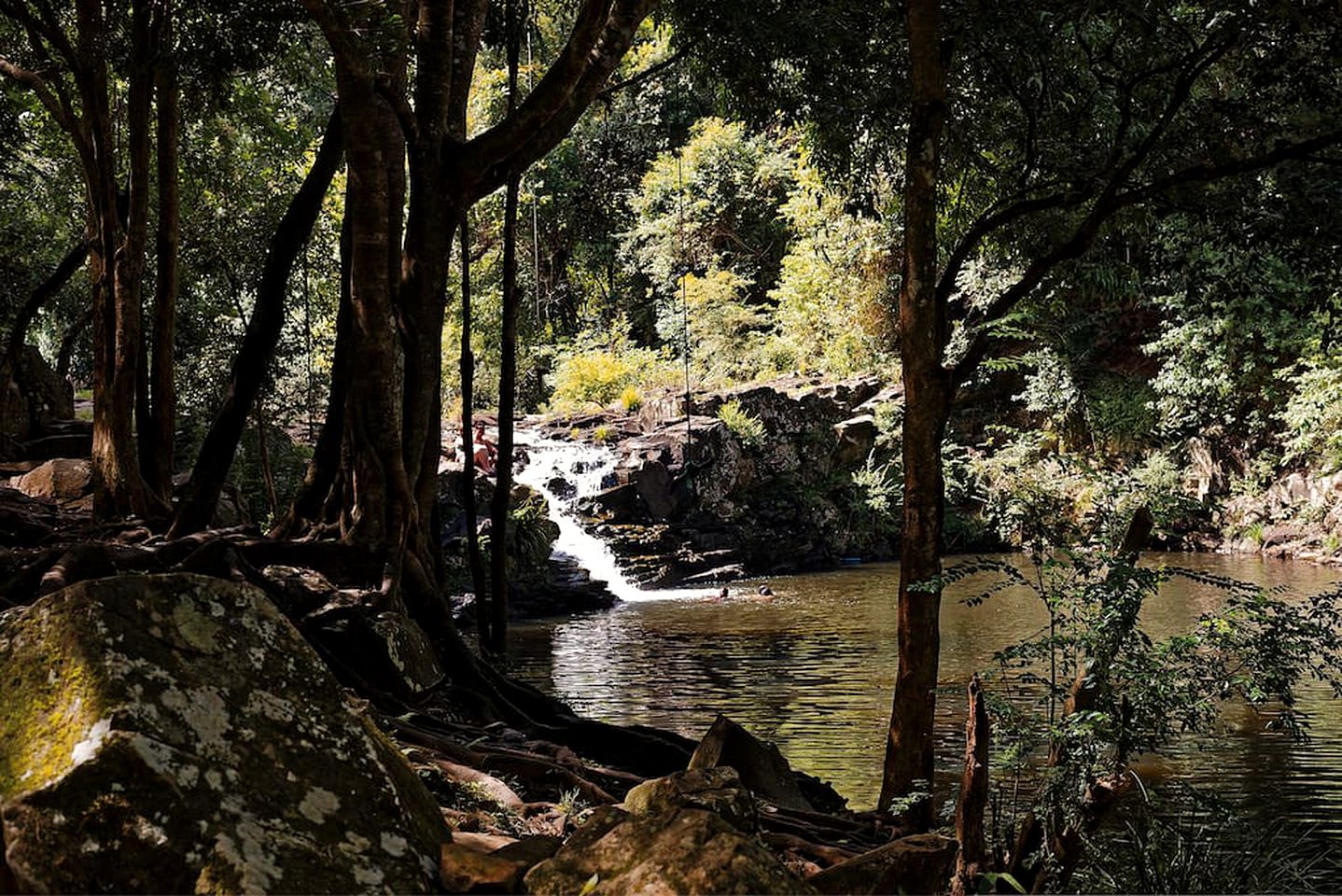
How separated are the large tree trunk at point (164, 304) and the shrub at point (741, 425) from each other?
686 inches

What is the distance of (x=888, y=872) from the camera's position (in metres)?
3.50

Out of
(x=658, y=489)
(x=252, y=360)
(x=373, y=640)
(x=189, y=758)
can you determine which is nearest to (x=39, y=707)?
(x=189, y=758)

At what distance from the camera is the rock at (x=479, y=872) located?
2.62 meters

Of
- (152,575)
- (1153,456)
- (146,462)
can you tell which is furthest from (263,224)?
(1153,456)

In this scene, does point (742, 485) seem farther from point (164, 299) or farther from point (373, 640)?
point (373, 640)

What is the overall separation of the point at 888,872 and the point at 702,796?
67cm

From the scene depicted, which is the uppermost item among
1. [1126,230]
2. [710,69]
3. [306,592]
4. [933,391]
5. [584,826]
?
[710,69]

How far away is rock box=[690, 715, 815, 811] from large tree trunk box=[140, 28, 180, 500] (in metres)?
7.68

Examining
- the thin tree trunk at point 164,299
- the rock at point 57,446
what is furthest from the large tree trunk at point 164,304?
the rock at point 57,446

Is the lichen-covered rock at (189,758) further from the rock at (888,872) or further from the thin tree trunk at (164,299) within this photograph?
the thin tree trunk at (164,299)

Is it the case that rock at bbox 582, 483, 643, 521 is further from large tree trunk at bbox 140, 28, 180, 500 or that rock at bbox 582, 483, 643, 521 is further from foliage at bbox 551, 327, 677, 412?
large tree trunk at bbox 140, 28, 180, 500

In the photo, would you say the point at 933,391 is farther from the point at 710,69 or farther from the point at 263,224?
the point at 263,224

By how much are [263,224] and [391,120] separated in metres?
11.4

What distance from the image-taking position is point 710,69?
35.0 feet
